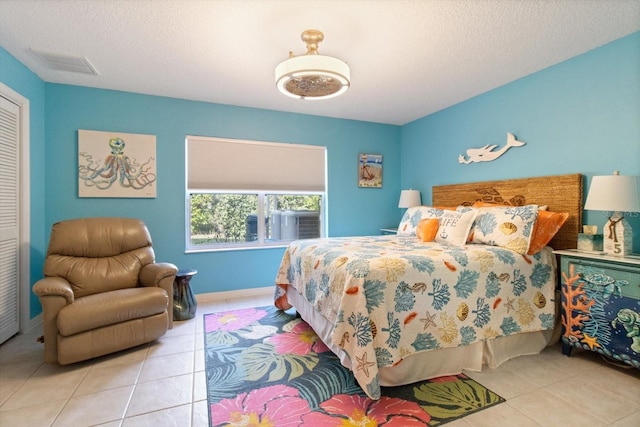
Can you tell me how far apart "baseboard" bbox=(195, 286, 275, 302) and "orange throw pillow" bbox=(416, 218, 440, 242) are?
6.96ft

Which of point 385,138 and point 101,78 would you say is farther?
point 385,138

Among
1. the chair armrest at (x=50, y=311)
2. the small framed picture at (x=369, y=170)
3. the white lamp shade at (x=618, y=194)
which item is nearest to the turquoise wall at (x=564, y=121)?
the white lamp shade at (x=618, y=194)

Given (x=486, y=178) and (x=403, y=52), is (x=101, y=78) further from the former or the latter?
(x=486, y=178)

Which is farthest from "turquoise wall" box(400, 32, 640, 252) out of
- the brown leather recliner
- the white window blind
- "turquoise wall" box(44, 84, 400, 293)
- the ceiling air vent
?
the ceiling air vent

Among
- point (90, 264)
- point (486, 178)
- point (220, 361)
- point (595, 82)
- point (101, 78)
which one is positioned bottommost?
point (220, 361)

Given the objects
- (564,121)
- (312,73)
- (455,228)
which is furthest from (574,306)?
(312,73)

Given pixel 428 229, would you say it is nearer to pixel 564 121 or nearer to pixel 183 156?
pixel 564 121

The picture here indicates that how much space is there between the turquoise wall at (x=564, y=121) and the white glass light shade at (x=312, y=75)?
2.01 meters

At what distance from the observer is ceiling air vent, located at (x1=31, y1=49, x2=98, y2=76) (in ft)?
8.21

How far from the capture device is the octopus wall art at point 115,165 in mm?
3203

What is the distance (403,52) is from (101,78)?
2.93m

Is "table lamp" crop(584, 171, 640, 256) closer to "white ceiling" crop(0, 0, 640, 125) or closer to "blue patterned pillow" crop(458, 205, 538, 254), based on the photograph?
"blue patterned pillow" crop(458, 205, 538, 254)

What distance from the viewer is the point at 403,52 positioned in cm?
249

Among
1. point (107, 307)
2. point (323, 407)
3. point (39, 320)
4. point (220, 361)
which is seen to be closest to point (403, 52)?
point (323, 407)
